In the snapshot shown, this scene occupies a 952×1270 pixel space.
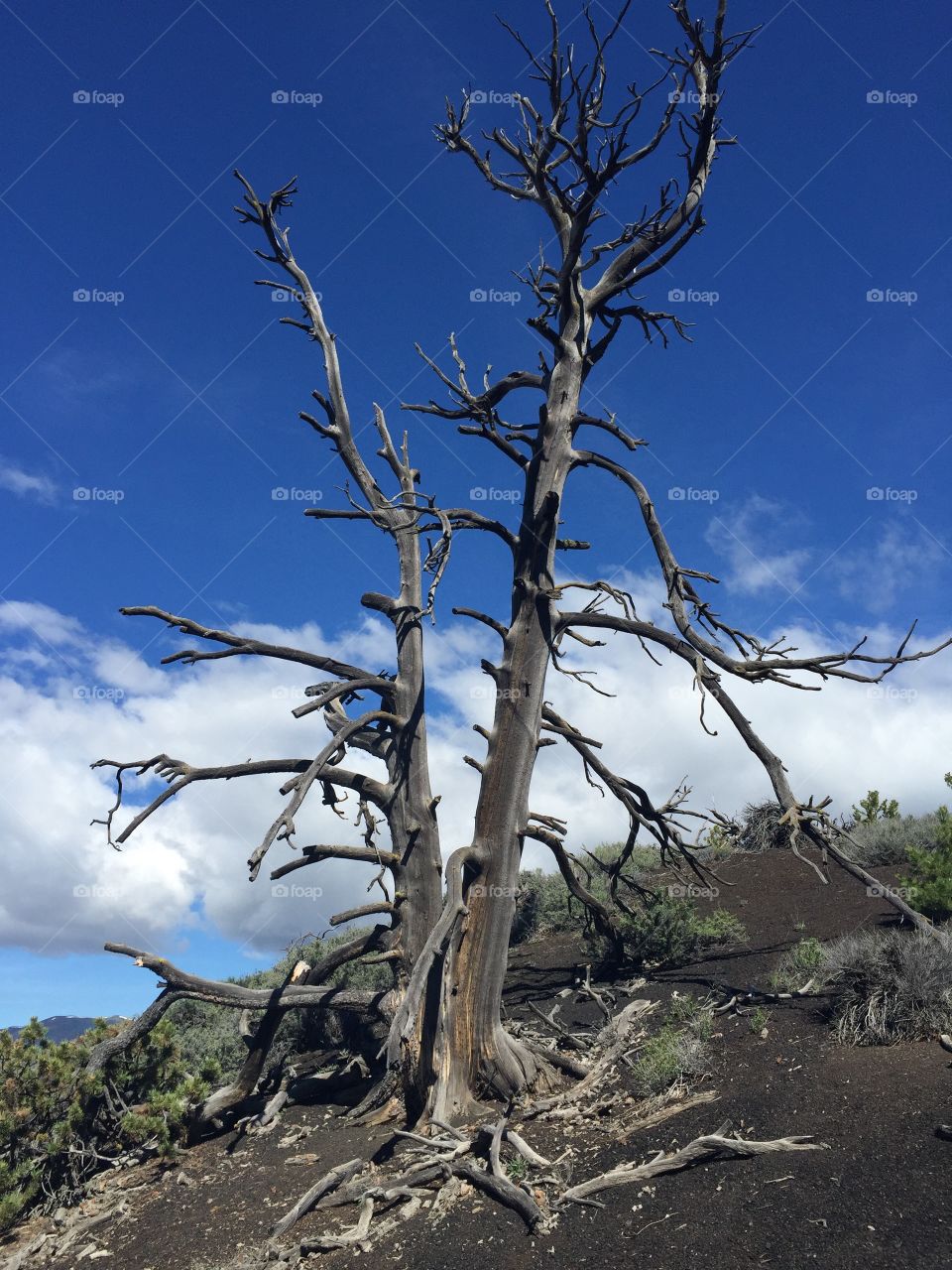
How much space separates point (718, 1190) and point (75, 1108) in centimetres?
666

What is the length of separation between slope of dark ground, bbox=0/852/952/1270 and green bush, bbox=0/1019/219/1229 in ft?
1.27

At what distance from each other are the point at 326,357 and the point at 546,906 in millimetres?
9531

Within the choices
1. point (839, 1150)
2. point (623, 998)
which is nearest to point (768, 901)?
point (623, 998)

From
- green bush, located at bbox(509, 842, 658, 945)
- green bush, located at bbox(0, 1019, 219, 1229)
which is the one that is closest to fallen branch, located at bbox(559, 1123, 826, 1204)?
green bush, located at bbox(0, 1019, 219, 1229)

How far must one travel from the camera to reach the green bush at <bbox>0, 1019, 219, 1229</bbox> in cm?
875

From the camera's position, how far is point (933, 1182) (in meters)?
4.86

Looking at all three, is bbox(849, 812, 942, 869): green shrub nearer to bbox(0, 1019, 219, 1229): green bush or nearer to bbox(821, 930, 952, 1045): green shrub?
bbox(821, 930, 952, 1045): green shrub

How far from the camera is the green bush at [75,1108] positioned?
344 inches

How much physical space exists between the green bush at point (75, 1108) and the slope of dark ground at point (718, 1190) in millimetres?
387

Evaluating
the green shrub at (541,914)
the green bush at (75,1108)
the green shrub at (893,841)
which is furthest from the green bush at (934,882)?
the green bush at (75,1108)

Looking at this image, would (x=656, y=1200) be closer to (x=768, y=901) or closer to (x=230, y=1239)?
(x=230, y=1239)

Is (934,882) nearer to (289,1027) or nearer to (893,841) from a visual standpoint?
(893,841)

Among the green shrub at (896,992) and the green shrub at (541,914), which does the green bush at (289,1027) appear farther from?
the green shrub at (896,992)
